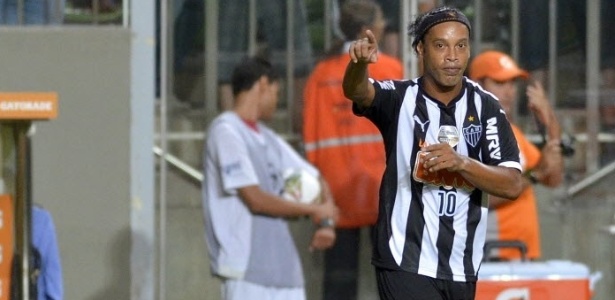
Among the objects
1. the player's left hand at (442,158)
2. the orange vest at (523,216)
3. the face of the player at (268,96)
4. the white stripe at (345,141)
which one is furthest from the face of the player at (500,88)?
the player's left hand at (442,158)

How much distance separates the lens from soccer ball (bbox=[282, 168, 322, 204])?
26.2 feet

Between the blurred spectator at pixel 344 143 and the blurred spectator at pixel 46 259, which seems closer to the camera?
the blurred spectator at pixel 46 259

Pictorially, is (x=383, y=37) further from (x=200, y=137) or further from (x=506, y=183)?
(x=506, y=183)

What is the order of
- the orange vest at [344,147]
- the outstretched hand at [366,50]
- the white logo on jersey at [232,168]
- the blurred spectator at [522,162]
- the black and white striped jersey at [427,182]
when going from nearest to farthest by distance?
the outstretched hand at [366,50] < the black and white striped jersey at [427,182] < the white logo on jersey at [232,168] < the blurred spectator at [522,162] < the orange vest at [344,147]

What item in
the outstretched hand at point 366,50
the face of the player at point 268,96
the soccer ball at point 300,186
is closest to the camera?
the outstretched hand at point 366,50

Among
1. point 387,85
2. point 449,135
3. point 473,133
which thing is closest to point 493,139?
point 473,133

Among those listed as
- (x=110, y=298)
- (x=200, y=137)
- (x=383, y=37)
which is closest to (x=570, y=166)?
(x=383, y=37)

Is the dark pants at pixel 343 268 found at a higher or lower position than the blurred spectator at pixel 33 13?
lower

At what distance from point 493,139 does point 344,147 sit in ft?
9.52

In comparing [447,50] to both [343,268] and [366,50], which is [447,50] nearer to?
[366,50]

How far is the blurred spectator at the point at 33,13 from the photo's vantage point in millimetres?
8336

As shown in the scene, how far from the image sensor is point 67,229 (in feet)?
27.1

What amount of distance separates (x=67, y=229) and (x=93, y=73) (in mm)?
894

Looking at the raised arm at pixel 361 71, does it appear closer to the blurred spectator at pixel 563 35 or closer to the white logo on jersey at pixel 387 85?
the white logo on jersey at pixel 387 85
